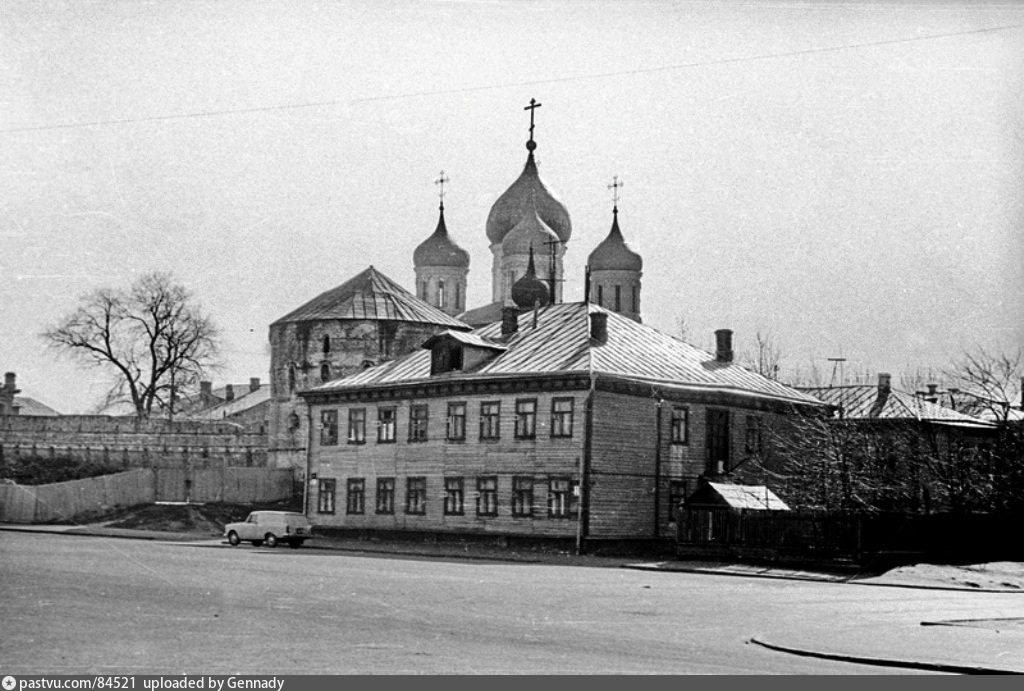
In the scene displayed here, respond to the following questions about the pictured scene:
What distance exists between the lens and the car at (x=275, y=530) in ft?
142

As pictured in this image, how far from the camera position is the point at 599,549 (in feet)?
134

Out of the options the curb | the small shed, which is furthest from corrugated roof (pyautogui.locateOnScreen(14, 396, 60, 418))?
the curb

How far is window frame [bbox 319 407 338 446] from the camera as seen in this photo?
49653 millimetres

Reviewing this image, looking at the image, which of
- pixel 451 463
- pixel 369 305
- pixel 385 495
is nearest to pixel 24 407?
pixel 385 495

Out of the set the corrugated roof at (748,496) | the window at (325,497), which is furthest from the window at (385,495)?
the corrugated roof at (748,496)

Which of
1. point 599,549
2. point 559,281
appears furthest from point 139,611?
point 559,281

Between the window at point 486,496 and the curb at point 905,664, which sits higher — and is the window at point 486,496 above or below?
above

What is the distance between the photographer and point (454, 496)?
44656 mm

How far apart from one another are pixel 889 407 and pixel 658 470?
43.3ft

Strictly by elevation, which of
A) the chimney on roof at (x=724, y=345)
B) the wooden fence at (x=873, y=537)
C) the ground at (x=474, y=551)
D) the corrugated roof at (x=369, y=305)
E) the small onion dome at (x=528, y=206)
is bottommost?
the ground at (x=474, y=551)

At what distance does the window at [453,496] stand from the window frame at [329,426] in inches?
255

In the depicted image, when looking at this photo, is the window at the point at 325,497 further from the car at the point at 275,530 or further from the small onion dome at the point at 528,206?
the small onion dome at the point at 528,206

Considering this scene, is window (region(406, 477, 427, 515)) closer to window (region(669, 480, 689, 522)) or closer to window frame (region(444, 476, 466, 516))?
window frame (region(444, 476, 466, 516))

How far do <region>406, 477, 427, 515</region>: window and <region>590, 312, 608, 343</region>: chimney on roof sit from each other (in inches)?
307
